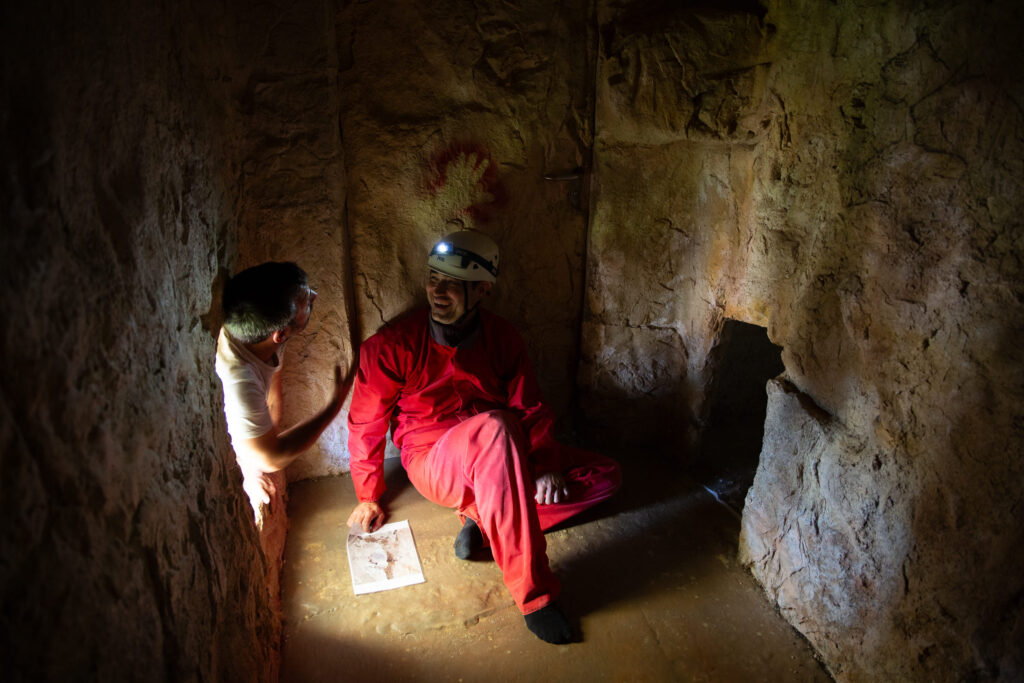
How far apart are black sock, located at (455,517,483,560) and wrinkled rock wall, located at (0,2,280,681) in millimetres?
1071

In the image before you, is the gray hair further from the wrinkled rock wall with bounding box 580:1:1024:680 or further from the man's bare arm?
the wrinkled rock wall with bounding box 580:1:1024:680

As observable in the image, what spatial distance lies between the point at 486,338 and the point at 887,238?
1.71 m

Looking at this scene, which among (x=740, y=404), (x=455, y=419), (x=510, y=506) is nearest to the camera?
(x=510, y=506)

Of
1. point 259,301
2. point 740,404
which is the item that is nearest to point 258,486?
point 259,301

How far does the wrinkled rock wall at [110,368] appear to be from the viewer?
0.82 m

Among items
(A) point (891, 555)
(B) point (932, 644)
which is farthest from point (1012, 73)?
(B) point (932, 644)

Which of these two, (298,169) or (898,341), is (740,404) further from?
(298,169)

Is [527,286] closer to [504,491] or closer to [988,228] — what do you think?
[504,491]

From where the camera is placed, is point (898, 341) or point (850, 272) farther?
point (850, 272)

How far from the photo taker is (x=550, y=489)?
282 cm

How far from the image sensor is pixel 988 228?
1650mm

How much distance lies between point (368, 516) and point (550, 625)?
1.03 meters

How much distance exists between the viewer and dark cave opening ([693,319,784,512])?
12.2ft

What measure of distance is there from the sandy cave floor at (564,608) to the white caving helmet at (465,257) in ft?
3.97
